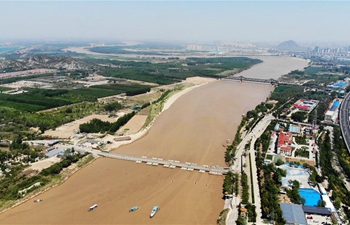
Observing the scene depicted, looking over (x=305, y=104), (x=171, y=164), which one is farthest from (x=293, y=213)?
(x=305, y=104)

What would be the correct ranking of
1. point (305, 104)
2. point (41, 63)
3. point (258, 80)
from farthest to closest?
point (41, 63) → point (258, 80) → point (305, 104)

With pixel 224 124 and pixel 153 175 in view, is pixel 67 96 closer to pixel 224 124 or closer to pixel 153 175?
pixel 224 124

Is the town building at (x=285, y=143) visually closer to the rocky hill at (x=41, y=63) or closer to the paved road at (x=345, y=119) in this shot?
the paved road at (x=345, y=119)

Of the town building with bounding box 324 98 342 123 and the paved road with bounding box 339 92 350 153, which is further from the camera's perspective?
the town building with bounding box 324 98 342 123

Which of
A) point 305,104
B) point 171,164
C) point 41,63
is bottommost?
point 171,164

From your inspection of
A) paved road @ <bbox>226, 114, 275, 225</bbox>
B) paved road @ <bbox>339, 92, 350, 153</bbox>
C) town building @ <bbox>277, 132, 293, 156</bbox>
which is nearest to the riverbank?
paved road @ <bbox>226, 114, 275, 225</bbox>

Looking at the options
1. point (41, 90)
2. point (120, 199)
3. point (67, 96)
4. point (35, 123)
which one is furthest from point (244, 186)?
point (41, 90)

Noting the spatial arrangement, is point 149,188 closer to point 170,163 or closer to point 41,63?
point 170,163

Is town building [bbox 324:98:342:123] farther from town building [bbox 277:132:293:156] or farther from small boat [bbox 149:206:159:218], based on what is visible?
small boat [bbox 149:206:159:218]
